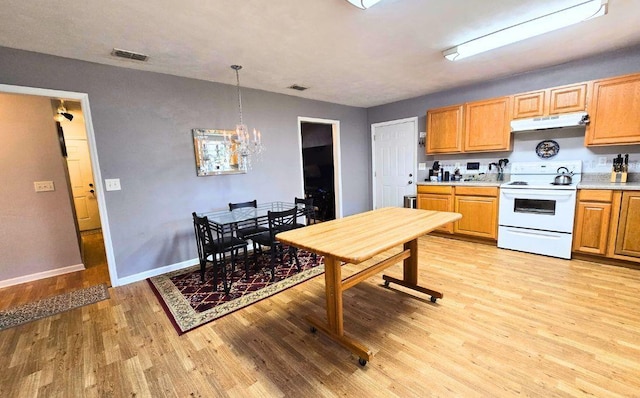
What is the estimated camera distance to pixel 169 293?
2.78 meters

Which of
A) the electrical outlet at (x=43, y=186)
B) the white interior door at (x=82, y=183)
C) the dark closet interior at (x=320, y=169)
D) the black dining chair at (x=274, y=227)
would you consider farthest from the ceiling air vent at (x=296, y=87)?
the white interior door at (x=82, y=183)

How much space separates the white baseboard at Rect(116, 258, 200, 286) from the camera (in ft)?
10.1

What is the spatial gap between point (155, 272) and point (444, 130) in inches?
185

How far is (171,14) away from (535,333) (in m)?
3.61

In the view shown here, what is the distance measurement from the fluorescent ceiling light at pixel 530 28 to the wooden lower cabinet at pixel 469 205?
6.28ft

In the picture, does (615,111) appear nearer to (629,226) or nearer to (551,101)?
(551,101)

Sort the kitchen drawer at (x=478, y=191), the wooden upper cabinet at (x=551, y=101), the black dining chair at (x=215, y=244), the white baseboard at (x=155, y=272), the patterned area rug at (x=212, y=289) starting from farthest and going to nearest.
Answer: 1. the kitchen drawer at (x=478, y=191)
2. the wooden upper cabinet at (x=551, y=101)
3. the white baseboard at (x=155, y=272)
4. the black dining chair at (x=215, y=244)
5. the patterned area rug at (x=212, y=289)

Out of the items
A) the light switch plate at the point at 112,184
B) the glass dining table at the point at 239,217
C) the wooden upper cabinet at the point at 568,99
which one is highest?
the wooden upper cabinet at the point at 568,99

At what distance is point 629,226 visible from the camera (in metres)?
2.85

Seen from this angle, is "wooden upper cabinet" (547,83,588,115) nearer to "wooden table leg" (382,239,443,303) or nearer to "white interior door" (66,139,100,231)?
"wooden table leg" (382,239,443,303)

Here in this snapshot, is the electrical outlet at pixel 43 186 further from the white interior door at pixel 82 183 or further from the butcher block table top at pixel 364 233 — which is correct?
the butcher block table top at pixel 364 233

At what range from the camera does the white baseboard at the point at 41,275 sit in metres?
3.14

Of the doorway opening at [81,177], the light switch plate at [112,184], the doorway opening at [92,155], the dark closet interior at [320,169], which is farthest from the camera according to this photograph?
the dark closet interior at [320,169]

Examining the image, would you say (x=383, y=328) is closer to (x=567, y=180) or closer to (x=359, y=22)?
(x=359, y=22)
